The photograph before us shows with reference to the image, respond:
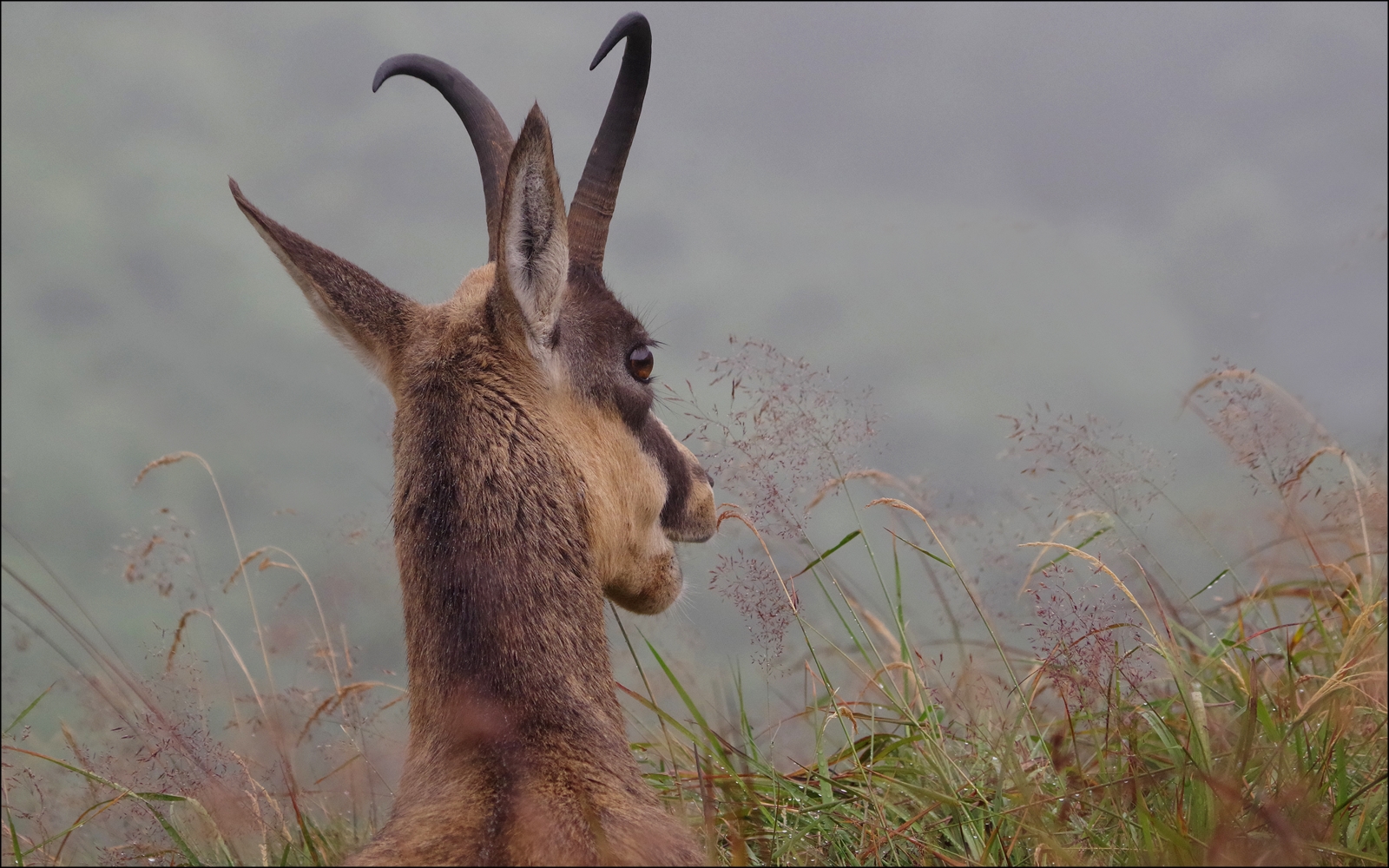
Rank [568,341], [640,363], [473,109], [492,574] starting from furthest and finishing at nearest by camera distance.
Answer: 1. [473,109]
2. [640,363]
3. [568,341]
4. [492,574]

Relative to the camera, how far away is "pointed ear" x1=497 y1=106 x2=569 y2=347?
3354 mm

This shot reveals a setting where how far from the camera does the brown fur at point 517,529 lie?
2.98 m

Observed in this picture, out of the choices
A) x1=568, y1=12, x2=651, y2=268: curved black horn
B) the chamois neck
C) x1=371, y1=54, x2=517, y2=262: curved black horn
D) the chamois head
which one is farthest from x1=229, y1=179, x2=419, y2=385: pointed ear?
x1=371, y1=54, x2=517, y2=262: curved black horn

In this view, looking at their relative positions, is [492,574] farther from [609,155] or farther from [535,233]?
[609,155]

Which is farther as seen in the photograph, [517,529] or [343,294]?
[343,294]

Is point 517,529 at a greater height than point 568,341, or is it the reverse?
point 568,341

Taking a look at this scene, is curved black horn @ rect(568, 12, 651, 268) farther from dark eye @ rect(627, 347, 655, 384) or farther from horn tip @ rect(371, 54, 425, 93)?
horn tip @ rect(371, 54, 425, 93)

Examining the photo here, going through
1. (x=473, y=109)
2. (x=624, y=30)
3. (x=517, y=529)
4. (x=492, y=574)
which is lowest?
(x=492, y=574)

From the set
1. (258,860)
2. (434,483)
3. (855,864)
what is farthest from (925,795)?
(258,860)

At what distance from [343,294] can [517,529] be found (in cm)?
130

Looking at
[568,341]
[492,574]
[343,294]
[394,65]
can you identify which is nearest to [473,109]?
[394,65]

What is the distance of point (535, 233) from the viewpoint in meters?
3.61

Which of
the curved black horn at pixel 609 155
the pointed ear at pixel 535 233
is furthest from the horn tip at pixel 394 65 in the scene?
the pointed ear at pixel 535 233

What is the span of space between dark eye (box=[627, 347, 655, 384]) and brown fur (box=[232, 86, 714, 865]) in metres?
0.05
